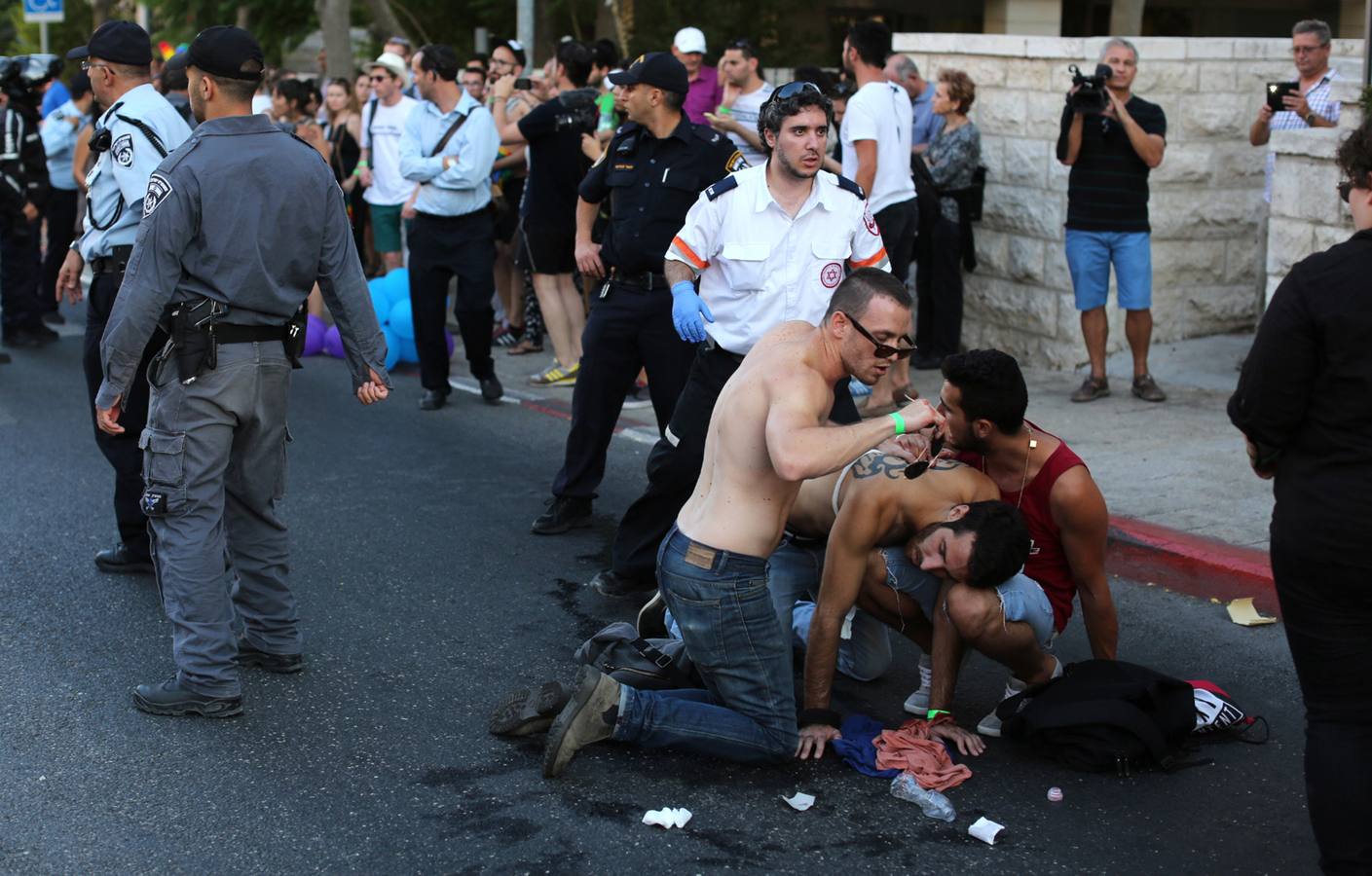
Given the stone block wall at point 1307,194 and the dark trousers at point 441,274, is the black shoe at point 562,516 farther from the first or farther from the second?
the stone block wall at point 1307,194

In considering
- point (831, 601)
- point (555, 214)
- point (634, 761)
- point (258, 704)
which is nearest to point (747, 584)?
point (831, 601)

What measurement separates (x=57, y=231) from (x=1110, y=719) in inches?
396

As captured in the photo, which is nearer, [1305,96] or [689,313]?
[689,313]

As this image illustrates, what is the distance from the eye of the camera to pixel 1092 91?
8.89 m

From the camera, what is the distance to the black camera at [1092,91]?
8875mm

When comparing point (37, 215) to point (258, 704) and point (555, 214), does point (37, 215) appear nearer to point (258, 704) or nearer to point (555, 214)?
point (555, 214)

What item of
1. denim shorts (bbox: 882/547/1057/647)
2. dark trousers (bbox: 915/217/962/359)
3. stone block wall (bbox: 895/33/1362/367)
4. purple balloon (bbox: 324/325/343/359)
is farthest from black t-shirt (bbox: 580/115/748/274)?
purple balloon (bbox: 324/325/343/359)

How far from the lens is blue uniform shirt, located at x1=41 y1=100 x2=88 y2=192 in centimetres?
1207

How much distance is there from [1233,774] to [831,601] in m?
1.26

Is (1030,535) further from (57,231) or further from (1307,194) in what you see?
(57,231)

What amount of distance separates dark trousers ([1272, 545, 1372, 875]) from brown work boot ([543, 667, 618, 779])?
6.09ft

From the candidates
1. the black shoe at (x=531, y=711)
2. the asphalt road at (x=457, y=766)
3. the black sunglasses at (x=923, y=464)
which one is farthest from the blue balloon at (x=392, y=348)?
the black sunglasses at (x=923, y=464)

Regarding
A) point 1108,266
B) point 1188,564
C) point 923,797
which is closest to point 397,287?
point 1108,266

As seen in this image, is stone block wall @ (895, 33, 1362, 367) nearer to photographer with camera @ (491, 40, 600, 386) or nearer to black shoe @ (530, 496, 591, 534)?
photographer with camera @ (491, 40, 600, 386)
